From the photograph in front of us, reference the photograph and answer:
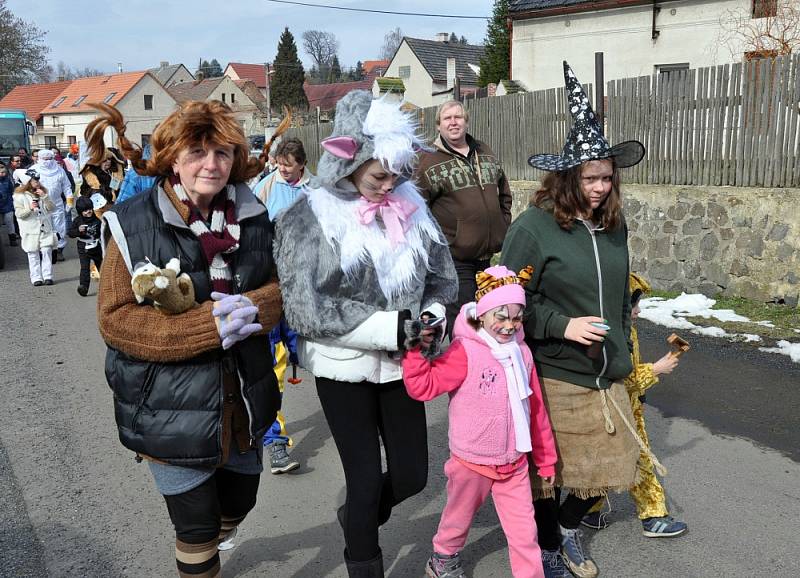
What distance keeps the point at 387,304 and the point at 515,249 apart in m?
0.66

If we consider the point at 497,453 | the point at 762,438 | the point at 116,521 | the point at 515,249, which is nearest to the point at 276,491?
the point at 116,521

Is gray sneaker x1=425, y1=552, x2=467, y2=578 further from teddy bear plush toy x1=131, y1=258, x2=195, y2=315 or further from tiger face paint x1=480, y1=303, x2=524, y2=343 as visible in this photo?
teddy bear plush toy x1=131, y1=258, x2=195, y2=315

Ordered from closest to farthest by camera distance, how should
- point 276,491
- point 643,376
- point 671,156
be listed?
point 643,376
point 276,491
point 671,156

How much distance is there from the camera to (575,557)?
10.8 ft

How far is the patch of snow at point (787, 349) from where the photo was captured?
20.1ft

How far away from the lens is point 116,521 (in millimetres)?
3875

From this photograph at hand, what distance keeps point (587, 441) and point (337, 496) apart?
160 cm

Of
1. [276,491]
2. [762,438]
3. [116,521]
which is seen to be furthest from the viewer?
[762,438]

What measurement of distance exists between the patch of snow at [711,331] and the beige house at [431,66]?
40.7 m

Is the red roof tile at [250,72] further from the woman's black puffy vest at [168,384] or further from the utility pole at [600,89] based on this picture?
the woman's black puffy vest at [168,384]

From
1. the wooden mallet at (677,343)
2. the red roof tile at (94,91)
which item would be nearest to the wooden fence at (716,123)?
the wooden mallet at (677,343)

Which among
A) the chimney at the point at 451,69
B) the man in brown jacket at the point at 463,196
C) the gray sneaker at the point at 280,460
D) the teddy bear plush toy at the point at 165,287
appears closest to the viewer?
the teddy bear plush toy at the point at 165,287

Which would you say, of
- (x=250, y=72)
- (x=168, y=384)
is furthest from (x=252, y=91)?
(x=168, y=384)

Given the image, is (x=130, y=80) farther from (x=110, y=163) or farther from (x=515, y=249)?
(x=515, y=249)
